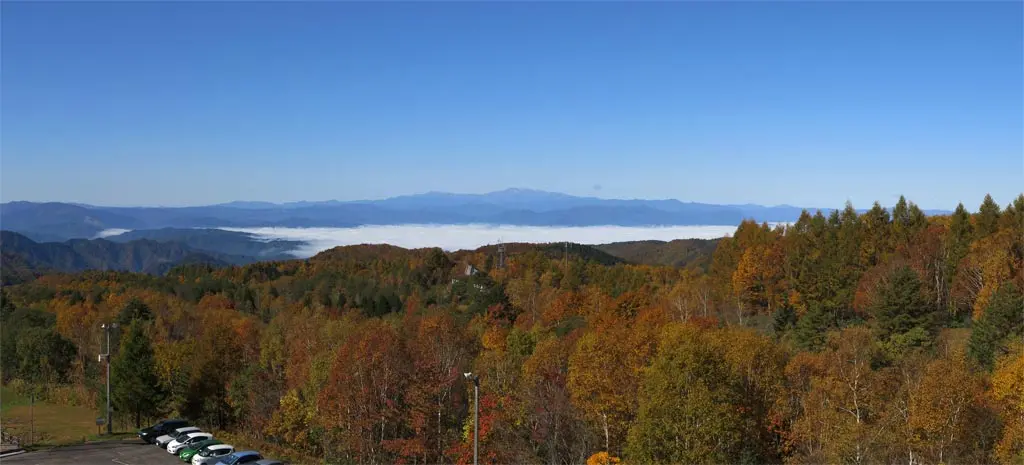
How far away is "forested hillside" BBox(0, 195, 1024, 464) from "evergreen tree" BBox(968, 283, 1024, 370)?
12 cm

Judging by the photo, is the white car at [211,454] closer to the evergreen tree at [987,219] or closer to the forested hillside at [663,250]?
the evergreen tree at [987,219]

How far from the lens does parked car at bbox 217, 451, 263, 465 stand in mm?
25645

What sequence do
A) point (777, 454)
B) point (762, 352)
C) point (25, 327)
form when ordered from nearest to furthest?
point (777, 454)
point (762, 352)
point (25, 327)

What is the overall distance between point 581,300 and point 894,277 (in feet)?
94.6

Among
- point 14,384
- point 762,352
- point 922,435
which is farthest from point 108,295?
point 922,435

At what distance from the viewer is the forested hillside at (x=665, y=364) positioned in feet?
82.6

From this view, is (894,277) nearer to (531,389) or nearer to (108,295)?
(531,389)

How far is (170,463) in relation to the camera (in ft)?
95.0

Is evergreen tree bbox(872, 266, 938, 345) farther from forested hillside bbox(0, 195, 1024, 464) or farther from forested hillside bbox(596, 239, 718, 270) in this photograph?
forested hillside bbox(596, 239, 718, 270)

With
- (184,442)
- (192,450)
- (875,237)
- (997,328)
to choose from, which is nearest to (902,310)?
(997,328)

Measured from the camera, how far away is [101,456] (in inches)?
1173

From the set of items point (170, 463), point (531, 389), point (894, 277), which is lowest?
point (170, 463)

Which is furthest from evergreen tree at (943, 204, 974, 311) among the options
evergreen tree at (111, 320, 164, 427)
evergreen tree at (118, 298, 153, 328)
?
evergreen tree at (118, 298, 153, 328)

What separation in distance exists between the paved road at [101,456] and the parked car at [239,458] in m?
4.20
